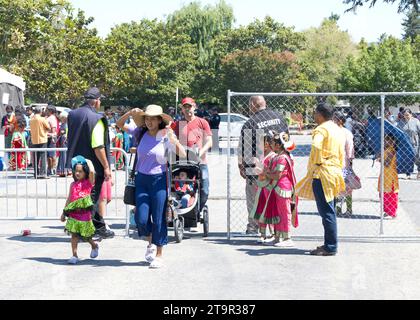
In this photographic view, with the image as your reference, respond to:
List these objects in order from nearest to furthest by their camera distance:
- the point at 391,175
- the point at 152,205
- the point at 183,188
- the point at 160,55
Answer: the point at 152,205 < the point at 183,188 < the point at 391,175 < the point at 160,55

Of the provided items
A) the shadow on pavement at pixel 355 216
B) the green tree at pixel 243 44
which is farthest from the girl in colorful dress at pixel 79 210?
the green tree at pixel 243 44

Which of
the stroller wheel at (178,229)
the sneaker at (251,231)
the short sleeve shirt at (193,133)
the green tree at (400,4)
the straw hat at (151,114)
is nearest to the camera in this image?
the straw hat at (151,114)

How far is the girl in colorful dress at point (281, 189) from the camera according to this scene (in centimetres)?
1062

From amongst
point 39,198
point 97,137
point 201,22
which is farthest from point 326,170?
point 201,22

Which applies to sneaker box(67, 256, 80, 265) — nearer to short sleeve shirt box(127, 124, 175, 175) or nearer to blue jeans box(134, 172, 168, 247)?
blue jeans box(134, 172, 168, 247)

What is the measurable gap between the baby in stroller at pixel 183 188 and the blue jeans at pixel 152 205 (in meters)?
2.06

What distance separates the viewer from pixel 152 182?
30.3 feet

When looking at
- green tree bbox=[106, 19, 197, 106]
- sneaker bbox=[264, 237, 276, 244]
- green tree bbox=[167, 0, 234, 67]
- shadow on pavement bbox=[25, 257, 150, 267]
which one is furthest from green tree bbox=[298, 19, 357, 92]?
shadow on pavement bbox=[25, 257, 150, 267]

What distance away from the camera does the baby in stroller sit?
1137 centimetres

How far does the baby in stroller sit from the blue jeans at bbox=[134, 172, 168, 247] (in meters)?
2.06

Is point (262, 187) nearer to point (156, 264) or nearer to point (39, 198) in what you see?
point (156, 264)

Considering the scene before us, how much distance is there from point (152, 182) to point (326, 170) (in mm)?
2160

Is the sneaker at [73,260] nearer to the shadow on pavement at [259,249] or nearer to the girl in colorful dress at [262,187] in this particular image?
the shadow on pavement at [259,249]
